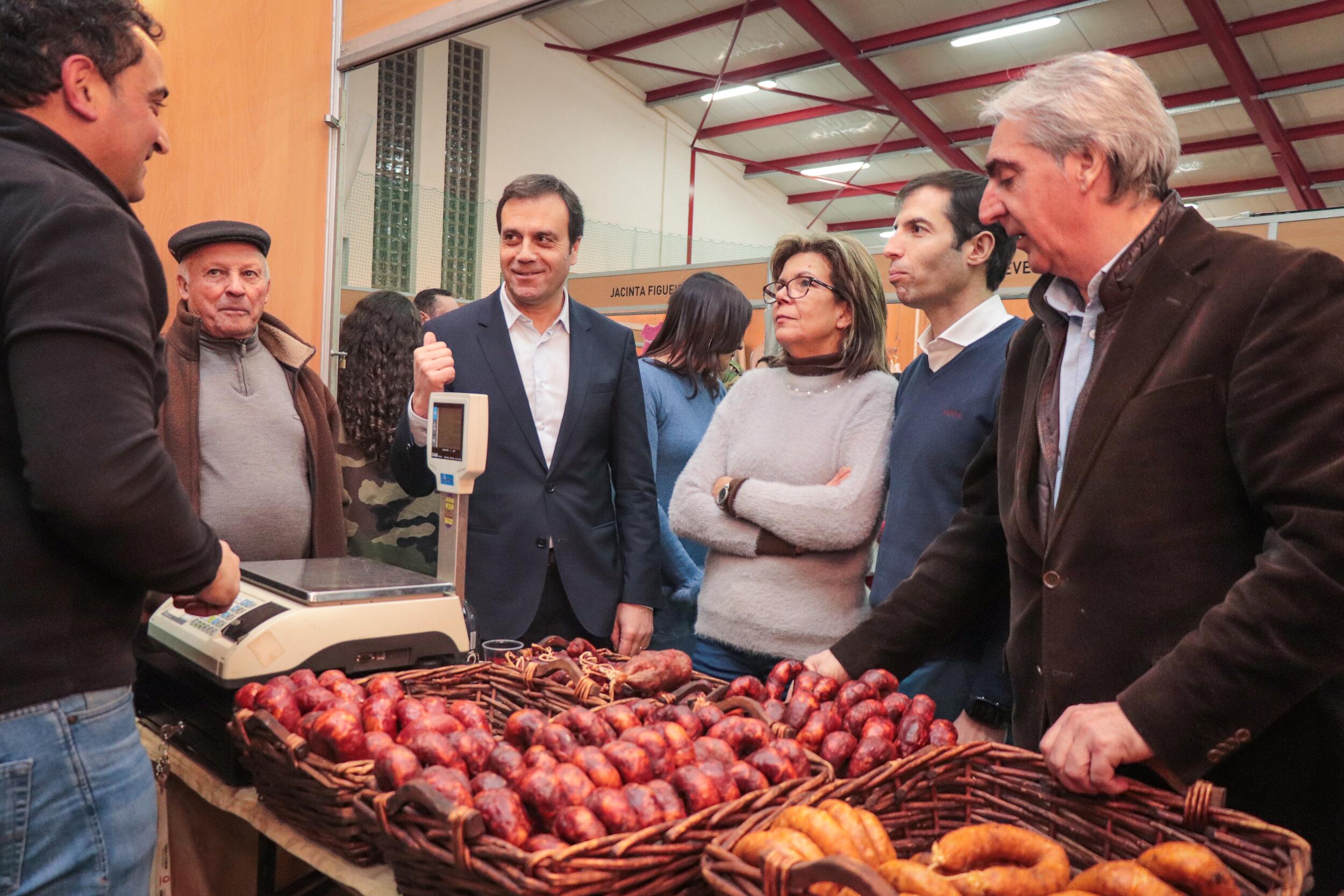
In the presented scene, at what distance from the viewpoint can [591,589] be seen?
249 cm

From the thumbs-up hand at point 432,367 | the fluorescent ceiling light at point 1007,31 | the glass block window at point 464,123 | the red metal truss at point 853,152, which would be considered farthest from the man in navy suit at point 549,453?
the red metal truss at point 853,152

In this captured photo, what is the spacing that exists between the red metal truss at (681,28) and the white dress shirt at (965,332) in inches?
368

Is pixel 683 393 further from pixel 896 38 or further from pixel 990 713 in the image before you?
pixel 896 38

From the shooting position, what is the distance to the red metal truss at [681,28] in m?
10.8

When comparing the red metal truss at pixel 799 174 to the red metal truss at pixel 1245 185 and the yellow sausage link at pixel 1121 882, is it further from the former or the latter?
the yellow sausage link at pixel 1121 882

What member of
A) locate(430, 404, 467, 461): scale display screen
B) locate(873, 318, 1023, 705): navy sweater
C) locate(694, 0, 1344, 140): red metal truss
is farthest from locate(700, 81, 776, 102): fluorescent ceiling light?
locate(430, 404, 467, 461): scale display screen

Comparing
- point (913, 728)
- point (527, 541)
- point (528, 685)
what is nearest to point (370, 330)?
point (527, 541)

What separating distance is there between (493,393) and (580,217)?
537 mm

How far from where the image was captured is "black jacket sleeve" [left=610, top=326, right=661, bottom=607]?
257 centimetres

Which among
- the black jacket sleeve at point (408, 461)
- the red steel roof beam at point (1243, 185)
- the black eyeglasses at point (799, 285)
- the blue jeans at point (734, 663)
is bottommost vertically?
the blue jeans at point (734, 663)

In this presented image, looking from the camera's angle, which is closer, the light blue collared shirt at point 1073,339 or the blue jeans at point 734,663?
the light blue collared shirt at point 1073,339

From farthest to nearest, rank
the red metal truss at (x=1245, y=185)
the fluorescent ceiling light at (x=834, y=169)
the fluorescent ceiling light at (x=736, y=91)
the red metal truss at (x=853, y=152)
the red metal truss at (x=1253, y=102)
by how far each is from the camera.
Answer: the fluorescent ceiling light at (x=834, y=169) → the red metal truss at (x=853, y=152) → the red metal truss at (x=1245, y=185) → the fluorescent ceiling light at (x=736, y=91) → the red metal truss at (x=1253, y=102)

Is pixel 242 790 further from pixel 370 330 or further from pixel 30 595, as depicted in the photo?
pixel 370 330

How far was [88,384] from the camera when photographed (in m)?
1.14
